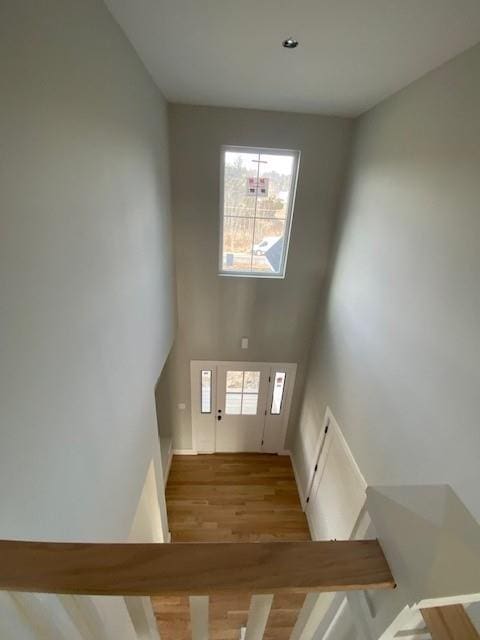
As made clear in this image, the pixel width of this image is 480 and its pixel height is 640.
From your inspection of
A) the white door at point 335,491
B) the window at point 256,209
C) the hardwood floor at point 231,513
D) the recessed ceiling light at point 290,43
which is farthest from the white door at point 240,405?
the recessed ceiling light at point 290,43

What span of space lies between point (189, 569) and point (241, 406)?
4338 millimetres

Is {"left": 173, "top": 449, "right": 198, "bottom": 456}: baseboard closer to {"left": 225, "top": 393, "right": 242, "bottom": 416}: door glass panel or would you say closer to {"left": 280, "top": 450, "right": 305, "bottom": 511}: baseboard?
{"left": 225, "top": 393, "right": 242, "bottom": 416}: door glass panel

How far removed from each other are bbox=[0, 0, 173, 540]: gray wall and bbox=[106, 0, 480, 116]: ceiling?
28 centimetres

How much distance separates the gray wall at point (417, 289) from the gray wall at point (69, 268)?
6.24 ft

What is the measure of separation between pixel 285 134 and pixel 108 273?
8.47 ft

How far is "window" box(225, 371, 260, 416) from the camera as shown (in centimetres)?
459

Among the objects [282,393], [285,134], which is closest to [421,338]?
[285,134]

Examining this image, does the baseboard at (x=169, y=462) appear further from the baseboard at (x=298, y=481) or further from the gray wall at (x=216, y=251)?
the baseboard at (x=298, y=481)

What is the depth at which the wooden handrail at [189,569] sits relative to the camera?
57cm

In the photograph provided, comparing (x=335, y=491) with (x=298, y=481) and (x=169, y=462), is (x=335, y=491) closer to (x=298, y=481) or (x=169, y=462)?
(x=298, y=481)

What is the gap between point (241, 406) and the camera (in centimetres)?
483

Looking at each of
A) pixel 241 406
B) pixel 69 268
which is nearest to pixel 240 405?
pixel 241 406

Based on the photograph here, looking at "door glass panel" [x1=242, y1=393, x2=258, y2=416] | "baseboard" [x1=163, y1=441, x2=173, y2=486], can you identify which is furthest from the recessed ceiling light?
"baseboard" [x1=163, y1=441, x2=173, y2=486]

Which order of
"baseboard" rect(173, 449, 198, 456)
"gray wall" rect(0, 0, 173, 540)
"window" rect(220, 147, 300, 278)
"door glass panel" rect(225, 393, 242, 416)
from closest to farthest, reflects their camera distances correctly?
1. "gray wall" rect(0, 0, 173, 540)
2. "window" rect(220, 147, 300, 278)
3. "door glass panel" rect(225, 393, 242, 416)
4. "baseboard" rect(173, 449, 198, 456)
